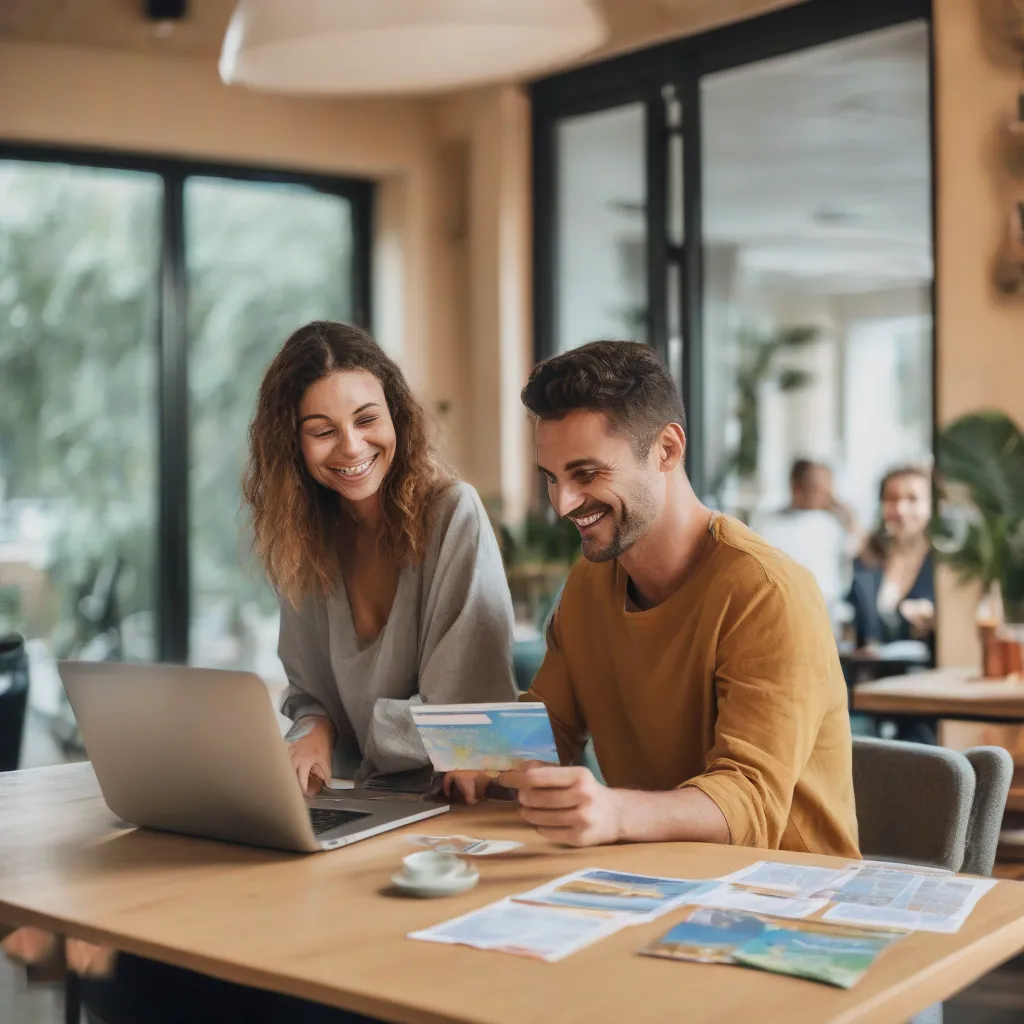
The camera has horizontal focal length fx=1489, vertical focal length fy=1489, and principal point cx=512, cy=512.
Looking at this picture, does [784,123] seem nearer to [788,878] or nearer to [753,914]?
[788,878]

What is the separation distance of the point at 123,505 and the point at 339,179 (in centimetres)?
185

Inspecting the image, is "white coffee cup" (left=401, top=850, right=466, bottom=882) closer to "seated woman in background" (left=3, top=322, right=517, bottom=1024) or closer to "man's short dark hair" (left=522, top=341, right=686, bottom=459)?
"seated woman in background" (left=3, top=322, right=517, bottom=1024)

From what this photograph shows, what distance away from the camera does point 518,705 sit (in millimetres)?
1767

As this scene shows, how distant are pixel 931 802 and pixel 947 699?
1.60 metres

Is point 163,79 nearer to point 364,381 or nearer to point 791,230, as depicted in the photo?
point 791,230

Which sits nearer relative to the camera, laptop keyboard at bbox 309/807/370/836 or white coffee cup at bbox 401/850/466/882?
white coffee cup at bbox 401/850/466/882

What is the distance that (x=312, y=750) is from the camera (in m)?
2.31

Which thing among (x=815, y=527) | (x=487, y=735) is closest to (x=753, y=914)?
(x=487, y=735)

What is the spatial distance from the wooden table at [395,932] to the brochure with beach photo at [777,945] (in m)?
0.02

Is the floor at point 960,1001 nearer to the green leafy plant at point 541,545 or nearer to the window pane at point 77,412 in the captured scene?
the green leafy plant at point 541,545

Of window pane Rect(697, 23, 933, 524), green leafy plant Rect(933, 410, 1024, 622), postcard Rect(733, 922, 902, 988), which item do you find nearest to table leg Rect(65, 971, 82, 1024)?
postcard Rect(733, 922, 902, 988)

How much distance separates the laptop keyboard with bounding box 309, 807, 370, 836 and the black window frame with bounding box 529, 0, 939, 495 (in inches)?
166

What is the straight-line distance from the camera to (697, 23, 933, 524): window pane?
581 cm

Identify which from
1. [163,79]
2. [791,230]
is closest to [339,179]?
[163,79]
